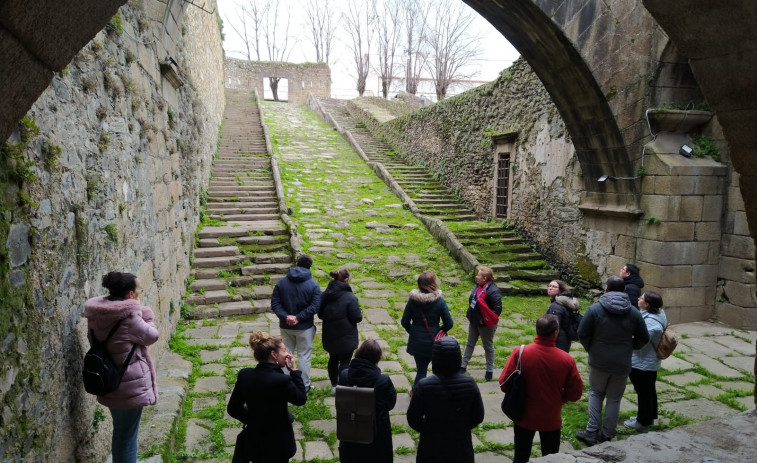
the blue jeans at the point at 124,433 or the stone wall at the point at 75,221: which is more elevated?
the stone wall at the point at 75,221

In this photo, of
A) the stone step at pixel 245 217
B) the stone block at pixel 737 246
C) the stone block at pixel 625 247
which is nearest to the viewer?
the stone block at pixel 737 246

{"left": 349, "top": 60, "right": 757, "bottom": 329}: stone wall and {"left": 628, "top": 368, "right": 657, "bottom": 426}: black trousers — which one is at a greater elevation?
{"left": 349, "top": 60, "right": 757, "bottom": 329}: stone wall

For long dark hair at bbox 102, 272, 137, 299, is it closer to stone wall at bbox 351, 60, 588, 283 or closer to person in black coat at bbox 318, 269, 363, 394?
person in black coat at bbox 318, 269, 363, 394

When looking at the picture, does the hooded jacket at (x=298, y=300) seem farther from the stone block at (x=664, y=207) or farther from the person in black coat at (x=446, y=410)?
the stone block at (x=664, y=207)

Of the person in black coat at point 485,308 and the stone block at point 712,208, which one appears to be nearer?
the person in black coat at point 485,308

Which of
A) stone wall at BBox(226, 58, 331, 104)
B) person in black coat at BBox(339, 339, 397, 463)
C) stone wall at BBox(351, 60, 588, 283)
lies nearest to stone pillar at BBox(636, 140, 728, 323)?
stone wall at BBox(351, 60, 588, 283)

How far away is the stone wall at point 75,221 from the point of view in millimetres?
2172

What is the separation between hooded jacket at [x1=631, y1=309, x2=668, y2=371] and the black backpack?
13.1 ft

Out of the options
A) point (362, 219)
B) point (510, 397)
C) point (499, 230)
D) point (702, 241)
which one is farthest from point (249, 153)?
point (510, 397)

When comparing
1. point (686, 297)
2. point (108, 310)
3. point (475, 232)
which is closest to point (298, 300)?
point (108, 310)

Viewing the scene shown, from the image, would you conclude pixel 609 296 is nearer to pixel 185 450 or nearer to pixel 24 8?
pixel 185 450

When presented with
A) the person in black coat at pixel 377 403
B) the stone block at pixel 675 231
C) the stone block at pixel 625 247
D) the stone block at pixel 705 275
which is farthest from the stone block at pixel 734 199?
the person in black coat at pixel 377 403

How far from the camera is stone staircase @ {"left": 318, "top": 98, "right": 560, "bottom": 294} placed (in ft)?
30.6

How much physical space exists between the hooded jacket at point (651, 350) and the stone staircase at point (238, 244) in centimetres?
522
